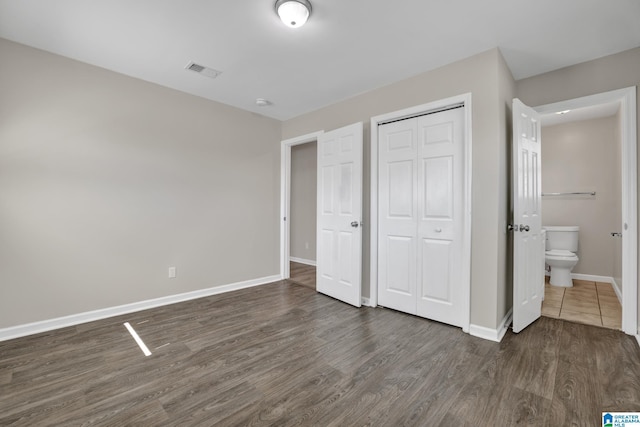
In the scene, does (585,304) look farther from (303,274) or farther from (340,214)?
(303,274)

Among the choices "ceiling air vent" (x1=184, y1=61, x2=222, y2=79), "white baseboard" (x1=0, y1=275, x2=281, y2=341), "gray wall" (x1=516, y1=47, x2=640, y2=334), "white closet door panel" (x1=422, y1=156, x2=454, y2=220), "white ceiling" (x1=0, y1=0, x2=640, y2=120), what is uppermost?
"ceiling air vent" (x1=184, y1=61, x2=222, y2=79)

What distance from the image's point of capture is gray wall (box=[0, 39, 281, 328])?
254 cm

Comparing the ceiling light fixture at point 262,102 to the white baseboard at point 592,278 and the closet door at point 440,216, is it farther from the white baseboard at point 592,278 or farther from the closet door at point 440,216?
the white baseboard at point 592,278

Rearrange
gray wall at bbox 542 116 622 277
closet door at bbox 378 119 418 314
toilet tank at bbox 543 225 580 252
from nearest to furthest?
closet door at bbox 378 119 418 314
gray wall at bbox 542 116 622 277
toilet tank at bbox 543 225 580 252

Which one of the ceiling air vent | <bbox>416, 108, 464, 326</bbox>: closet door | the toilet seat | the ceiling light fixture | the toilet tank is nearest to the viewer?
<bbox>416, 108, 464, 326</bbox>: closet door

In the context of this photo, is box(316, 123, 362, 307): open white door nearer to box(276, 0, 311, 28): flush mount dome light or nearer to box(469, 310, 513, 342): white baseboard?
box(469, 310, 513, 342): white baseboard

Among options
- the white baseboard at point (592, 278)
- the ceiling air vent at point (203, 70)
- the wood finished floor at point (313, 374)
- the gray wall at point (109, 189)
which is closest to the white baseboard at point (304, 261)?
the gray wall at point (109, 189)

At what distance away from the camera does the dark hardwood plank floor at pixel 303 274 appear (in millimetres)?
4418

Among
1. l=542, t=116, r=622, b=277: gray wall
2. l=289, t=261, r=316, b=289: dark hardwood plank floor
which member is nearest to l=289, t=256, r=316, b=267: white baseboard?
l=289, t=261, r=316, b=289: dark hardwood plank floor

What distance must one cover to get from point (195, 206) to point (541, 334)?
13.1 ft

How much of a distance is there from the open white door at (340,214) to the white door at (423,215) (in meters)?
0.27

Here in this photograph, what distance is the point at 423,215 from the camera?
2949 millimetres

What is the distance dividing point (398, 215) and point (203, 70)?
103 inches

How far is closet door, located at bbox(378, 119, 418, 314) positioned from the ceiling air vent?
76.1 inches
